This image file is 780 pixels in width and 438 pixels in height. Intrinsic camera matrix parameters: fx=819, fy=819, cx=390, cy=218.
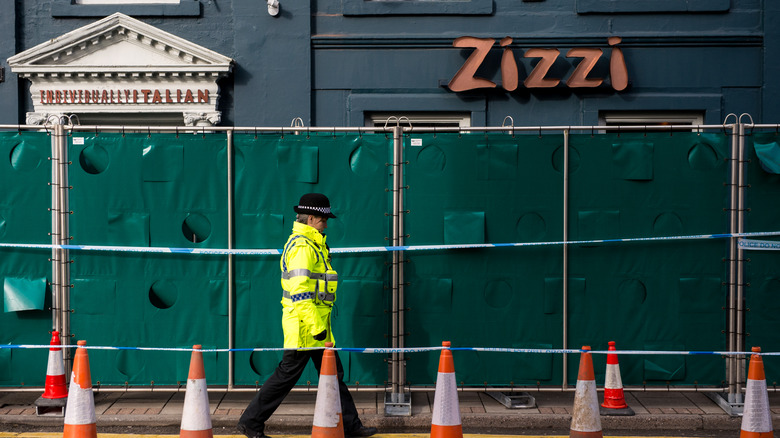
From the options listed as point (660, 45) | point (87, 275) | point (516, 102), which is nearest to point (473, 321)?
point (87, 275)

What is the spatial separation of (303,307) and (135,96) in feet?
25.8

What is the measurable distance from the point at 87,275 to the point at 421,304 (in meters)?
3.06

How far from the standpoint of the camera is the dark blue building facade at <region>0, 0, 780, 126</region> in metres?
13.0

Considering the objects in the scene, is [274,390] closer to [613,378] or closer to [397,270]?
[397,270]

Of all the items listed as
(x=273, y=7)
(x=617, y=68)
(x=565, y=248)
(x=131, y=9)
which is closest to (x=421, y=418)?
(x=565, y=248)

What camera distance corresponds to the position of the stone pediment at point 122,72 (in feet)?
42.1

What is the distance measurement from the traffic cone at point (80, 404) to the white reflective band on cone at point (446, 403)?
2600 mm

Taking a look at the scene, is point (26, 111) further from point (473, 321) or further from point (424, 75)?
point (473, 321)

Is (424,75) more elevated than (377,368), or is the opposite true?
(424,75)

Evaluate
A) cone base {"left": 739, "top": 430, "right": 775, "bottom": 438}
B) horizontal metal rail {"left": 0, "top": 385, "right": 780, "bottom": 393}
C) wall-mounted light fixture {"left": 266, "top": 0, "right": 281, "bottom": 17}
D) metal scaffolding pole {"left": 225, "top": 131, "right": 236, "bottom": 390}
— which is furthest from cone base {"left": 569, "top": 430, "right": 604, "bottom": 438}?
wall-mounted light fixture {"left": 266, "top": 0, "right": 281, "bottom": 17}

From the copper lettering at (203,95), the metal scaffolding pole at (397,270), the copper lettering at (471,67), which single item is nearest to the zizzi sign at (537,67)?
the copper lettering at (471,67)

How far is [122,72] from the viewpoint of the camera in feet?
42.4

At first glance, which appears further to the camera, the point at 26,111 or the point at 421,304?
the point at 26,111

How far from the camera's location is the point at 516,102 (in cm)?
1311
